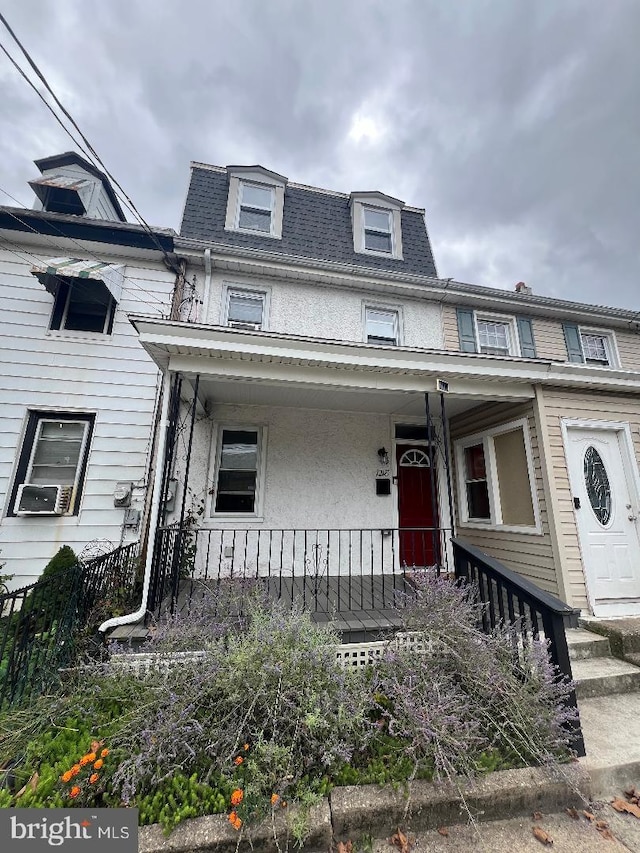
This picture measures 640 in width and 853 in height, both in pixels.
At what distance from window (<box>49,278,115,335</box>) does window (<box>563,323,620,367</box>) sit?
8949 millimetres

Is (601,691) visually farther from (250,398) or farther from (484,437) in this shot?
(250,398)

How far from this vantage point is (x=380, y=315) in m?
6.78

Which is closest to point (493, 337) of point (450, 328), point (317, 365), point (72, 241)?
point (450, 328)

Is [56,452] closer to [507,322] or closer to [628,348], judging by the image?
[507,322]

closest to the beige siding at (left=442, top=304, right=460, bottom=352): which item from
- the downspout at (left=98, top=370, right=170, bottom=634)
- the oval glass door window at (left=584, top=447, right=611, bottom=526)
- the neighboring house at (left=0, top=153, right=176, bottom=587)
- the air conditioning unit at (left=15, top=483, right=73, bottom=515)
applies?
the oval glass door window at (left=584, top=447, right=611, bottom=526)

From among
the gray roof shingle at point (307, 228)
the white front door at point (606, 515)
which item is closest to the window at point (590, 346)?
the white front door at point (606, 515)

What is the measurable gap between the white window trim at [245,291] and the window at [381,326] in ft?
6.19

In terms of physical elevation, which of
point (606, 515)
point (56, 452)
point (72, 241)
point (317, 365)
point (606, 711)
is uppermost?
point (72, 241)

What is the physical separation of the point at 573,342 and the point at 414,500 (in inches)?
201

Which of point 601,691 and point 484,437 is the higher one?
point 484,437

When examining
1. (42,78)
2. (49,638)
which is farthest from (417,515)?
(42,78)

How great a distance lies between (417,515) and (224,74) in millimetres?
8386

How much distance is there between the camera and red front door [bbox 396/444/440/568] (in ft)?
20.1

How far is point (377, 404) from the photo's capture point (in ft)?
18.9
